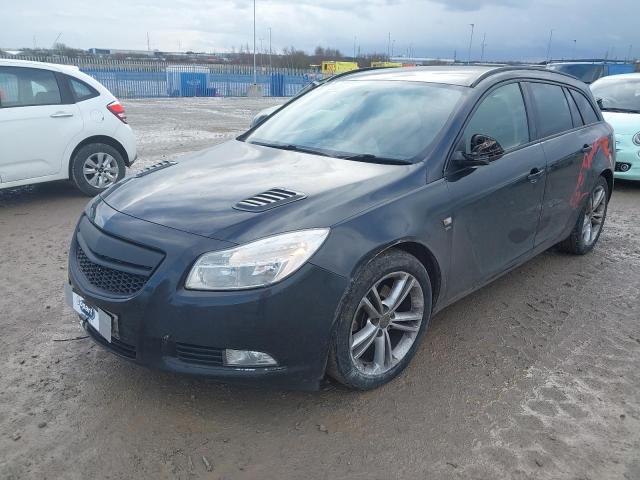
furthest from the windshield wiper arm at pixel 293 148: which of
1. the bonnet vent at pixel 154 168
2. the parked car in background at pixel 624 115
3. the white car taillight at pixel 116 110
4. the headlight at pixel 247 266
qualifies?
the parked car in background at pixel 624 115

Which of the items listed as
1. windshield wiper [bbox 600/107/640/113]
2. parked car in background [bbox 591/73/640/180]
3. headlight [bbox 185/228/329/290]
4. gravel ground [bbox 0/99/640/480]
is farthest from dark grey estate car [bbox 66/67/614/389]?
windshield wiper [bbox 600/107/640/113]

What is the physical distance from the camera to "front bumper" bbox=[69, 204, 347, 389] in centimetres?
254

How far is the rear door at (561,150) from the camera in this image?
429cm

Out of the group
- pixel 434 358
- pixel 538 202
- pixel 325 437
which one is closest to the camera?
pixel 325 437

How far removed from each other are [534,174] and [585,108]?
5.01 feet

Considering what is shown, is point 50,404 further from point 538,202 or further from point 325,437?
point 538,202

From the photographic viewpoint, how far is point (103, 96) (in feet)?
24.0

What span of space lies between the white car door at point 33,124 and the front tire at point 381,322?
5204mm

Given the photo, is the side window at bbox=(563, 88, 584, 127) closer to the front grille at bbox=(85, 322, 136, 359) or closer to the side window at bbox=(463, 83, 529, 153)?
the side window at bbox=(463, 83, 529, 153)

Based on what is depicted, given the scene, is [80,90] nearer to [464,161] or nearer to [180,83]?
[464,161]

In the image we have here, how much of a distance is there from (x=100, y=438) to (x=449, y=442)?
1646mm

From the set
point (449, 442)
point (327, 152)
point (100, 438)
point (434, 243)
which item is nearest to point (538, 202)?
point (434, 243)

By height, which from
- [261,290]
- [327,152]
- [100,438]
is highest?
[327,152]

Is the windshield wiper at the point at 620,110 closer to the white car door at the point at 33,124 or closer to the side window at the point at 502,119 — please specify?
the side window at the point at 502,119
